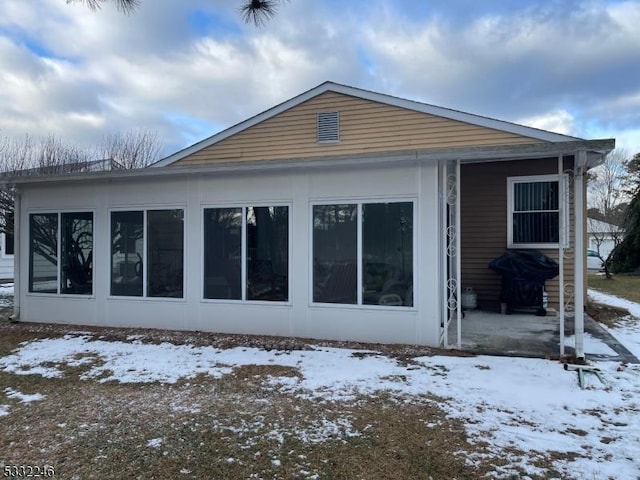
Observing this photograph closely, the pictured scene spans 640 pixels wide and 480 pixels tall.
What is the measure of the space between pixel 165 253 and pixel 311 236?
2.45 metres

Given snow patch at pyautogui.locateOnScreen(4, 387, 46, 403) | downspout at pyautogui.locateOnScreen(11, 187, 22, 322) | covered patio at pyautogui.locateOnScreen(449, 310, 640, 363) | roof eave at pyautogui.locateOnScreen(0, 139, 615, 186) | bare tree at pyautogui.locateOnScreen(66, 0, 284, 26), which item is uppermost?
bare tree at pyautogui.locateOnScreen(66, 0, 284, 26)

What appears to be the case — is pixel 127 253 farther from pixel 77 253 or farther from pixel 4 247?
pixel 4 247

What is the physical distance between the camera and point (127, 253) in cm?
717

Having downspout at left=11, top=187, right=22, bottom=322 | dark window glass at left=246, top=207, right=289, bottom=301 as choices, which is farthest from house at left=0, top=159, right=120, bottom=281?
dark window glass at left=246, top=207, right=289, bottom=301

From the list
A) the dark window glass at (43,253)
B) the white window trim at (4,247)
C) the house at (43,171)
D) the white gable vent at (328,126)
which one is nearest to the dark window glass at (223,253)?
the dark window glass at (43,253)

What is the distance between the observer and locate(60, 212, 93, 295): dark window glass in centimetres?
739

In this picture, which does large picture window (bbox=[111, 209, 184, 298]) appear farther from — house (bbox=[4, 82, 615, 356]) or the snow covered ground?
the snow covered ground

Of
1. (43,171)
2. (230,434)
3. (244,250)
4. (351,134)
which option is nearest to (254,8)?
(244,250)

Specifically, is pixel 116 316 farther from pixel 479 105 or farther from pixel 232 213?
pixel 479 105

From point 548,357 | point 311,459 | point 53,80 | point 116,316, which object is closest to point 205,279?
point 116,316

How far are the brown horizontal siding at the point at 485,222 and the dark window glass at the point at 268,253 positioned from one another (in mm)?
4127

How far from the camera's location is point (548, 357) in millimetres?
5086

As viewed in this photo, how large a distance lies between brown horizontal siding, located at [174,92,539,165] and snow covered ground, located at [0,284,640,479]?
4.49m

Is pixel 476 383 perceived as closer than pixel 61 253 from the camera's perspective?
Yes
